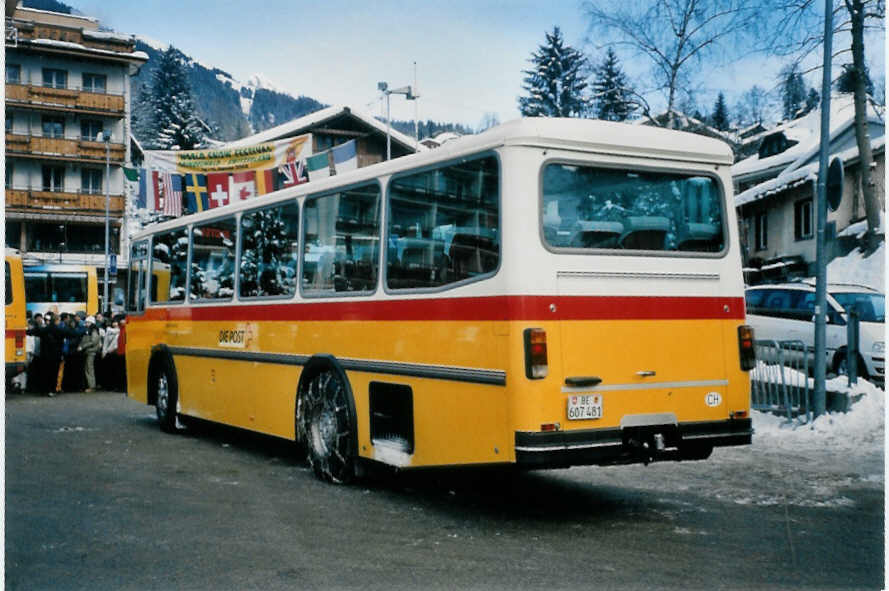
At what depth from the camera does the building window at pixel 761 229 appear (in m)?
35.8

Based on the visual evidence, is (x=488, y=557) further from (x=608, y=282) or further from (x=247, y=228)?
(x=247, y=228)

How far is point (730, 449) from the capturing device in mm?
11492

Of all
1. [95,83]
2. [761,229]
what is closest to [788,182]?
[761,229]

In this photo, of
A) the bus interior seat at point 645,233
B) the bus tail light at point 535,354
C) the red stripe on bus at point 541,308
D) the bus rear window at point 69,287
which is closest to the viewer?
the bus tail light at point 535,354

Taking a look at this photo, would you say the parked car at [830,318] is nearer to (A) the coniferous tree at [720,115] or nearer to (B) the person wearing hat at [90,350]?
(A) the coniferous tree at [720,115]

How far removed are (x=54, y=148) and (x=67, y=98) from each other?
459 cm

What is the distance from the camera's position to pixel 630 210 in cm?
736

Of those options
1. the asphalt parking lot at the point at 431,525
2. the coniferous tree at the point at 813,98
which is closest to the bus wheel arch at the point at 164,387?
the asphalt parking lot at the point at 431,525

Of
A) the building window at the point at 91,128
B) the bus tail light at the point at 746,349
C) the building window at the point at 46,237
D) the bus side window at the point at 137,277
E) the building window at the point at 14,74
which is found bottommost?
the bus tail light at the point at 746,349

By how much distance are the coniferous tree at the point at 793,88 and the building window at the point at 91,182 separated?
46.6 ft

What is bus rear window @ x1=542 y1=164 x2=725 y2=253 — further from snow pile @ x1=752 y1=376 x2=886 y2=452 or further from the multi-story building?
the multi-story building

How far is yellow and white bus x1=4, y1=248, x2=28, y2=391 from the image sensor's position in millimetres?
18422

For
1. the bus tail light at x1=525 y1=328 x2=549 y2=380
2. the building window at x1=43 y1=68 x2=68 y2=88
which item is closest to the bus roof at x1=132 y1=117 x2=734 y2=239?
the bus tail light at x1=525 y1=328 x2=549 y2=380

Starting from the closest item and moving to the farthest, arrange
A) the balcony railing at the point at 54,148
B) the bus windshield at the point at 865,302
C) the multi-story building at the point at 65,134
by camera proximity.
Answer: the bus windshield at the point at 865,302 < the multi-story building at the point at 65,134 < the balcony railing at the point at 54,148
